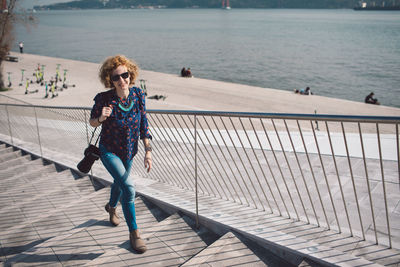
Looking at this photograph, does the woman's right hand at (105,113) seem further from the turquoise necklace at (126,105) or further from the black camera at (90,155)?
the black camera at (90,155)

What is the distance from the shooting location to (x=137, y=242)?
3.33m

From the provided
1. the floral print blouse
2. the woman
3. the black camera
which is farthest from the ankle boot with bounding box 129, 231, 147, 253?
the black camera

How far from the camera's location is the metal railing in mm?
3312

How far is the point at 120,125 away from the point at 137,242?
3.83 ft

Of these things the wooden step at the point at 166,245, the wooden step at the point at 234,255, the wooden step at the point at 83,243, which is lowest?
the wooden step at the point at 83,243

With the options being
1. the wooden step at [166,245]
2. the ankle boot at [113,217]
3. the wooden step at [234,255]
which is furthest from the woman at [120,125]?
the wooden step at [234,255]

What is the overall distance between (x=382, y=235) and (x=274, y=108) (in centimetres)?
1976

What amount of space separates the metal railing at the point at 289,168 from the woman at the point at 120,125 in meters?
0.69

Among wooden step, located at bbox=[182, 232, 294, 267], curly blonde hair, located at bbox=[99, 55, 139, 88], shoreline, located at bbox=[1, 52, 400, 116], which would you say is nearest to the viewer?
wooden step, located at bbox=[182, 232, 294, 267]

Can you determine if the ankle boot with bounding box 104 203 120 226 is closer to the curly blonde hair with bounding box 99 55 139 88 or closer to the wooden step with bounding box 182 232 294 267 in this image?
the wooden step with bounding box 182 232 294 267

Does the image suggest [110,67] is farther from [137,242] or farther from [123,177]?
[137,242]

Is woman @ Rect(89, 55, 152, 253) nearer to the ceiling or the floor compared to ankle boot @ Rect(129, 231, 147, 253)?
nearer to the ceiling

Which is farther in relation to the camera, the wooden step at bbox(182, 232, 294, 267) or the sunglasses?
the sunglasses

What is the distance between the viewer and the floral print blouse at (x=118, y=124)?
11.1 feet
